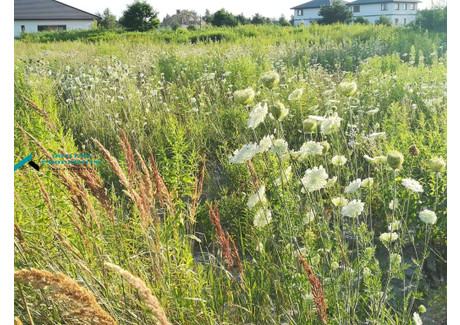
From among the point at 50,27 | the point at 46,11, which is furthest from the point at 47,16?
the point at 50,27

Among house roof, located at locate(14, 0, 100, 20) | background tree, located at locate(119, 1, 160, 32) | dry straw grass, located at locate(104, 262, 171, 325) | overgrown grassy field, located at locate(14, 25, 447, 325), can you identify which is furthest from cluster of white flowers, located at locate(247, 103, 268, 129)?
background tree, located at locate(119, 1, 160, 32)

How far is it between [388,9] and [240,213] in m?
1.37

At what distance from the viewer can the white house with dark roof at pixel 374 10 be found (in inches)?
90.4

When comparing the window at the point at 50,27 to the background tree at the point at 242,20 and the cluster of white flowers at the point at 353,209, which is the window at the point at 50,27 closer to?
the background tree at the point at 242,20

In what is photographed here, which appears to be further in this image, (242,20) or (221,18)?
(242,20)

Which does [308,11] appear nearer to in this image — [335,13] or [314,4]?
[314,4]

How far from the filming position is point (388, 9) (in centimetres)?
243

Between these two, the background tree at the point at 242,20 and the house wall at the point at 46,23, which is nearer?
the house wall at the point at 46,23

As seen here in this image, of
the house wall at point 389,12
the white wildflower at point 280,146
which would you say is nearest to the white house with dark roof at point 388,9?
the house wall at point 389,12

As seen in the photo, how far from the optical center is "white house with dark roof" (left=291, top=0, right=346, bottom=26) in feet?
7.68

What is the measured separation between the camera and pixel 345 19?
274 centimetres

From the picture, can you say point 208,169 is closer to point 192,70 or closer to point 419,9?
point 419,9
